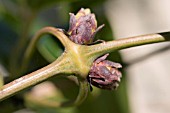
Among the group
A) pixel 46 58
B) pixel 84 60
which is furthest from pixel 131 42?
pixel 46 58

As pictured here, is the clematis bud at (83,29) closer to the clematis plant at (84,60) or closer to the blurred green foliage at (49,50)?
the clematis plant at (84,60)

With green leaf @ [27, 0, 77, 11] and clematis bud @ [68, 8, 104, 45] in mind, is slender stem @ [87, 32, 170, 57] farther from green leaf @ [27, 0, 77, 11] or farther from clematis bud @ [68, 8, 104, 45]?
green leaf @ [27, 0, 77, 11]

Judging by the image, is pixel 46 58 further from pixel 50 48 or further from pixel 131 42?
pixel 131 42

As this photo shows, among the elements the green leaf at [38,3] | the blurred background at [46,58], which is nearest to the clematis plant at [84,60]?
the blurred background at [46,58]

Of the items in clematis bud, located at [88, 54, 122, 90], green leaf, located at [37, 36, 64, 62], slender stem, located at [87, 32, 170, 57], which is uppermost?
green leaf, located at [37, 36, 64, 62]

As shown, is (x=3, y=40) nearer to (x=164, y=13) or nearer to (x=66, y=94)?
(x=66, y=94)

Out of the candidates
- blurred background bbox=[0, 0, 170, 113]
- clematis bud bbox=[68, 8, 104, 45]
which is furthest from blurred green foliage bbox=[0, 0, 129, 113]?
clematis bud bbox=[68, 8, 104, 45]
